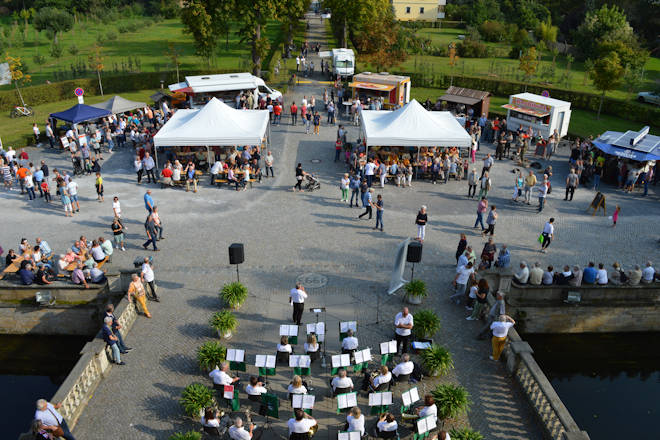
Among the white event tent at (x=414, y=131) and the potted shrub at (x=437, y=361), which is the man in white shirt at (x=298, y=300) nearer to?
the potted shrub at (x=437, y=361)

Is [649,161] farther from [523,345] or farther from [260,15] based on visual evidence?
[260,15]

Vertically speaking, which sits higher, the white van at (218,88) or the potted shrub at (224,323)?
the white van at (218,88)

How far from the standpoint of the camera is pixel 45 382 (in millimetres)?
13641

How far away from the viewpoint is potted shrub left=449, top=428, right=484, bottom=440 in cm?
953

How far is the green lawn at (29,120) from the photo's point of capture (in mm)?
28125

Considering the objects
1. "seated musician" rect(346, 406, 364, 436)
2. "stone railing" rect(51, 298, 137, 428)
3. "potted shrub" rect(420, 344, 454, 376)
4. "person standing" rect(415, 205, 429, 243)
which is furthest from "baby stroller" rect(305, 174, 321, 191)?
"seated musician" rect(346, 406, 364, 436)

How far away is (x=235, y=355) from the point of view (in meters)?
11.3

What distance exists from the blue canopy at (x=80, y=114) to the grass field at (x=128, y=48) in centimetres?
1791

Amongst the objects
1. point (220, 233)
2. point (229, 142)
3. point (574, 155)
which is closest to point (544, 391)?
point (220, 233)

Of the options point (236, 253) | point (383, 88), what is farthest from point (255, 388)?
point (383, 88)

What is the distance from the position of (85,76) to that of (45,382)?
3856 centimetres

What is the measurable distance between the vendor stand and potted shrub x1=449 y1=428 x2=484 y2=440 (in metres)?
15.3

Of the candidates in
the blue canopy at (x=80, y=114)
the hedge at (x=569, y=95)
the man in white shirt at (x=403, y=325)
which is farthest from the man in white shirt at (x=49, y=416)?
the hedge at (x=569, y=95)

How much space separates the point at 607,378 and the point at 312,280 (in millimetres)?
8512
